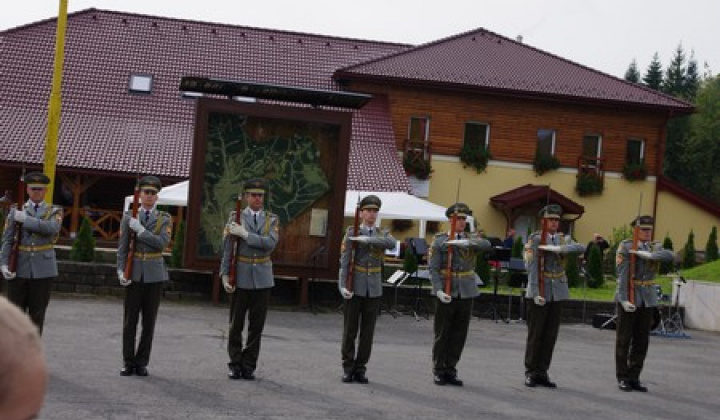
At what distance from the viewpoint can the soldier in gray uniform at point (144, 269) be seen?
1133cm

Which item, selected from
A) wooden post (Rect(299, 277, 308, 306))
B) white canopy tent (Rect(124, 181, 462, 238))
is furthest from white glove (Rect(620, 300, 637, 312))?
white canopy tent (Rect(124, 181, 462, 238))

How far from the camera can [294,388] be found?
10.9 metres

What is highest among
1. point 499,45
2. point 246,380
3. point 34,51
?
point 499,45

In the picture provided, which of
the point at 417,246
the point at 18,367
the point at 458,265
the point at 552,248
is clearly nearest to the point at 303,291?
the point at 417,246

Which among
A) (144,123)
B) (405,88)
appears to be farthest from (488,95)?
(144,123)

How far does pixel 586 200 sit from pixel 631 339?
1117 inches

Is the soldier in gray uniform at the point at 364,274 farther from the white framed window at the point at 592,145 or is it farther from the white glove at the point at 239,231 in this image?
the white framed window at the point at 592,145

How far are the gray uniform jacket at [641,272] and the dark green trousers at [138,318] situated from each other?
5160mm

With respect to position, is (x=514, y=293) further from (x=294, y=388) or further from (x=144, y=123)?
(x=144, y=123)

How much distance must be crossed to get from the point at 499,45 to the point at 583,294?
19883 mm

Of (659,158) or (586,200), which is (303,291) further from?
(659,158)

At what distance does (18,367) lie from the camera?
179 centimetres

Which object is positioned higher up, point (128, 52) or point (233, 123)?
point (128, 52)

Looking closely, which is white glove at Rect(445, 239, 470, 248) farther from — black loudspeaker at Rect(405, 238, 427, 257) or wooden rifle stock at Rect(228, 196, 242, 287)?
black loudspeaker at Rect(405, 238, 427, 257)
